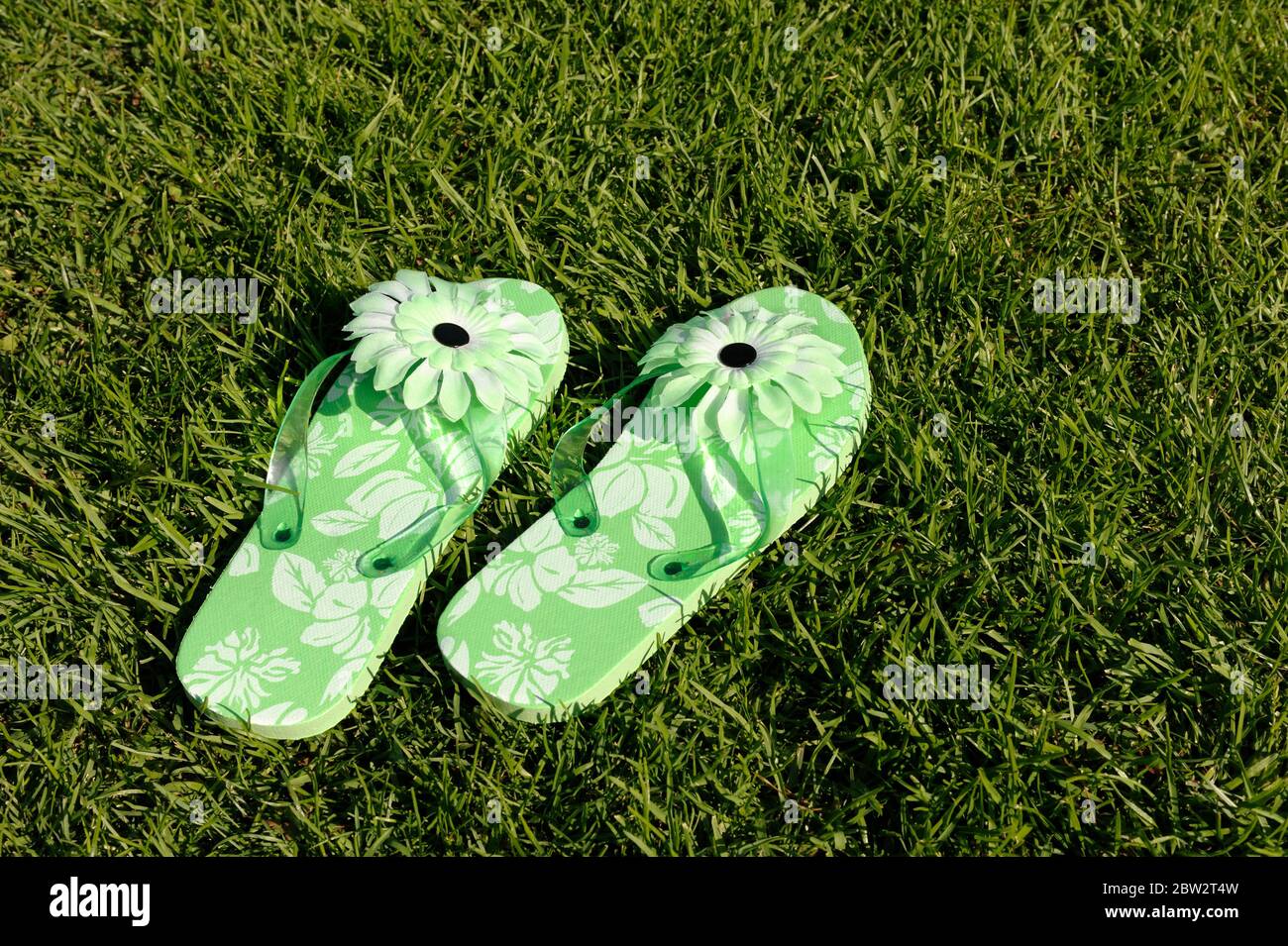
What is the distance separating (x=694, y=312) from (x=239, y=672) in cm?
108

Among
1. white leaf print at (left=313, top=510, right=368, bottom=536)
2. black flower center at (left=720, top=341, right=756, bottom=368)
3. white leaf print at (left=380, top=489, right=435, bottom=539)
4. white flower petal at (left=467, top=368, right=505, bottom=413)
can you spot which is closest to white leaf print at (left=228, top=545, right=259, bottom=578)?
white leaf print at (left=313, top=510, right=368, bottom=536)

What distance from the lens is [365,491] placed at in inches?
80.0

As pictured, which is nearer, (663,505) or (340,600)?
(340,600)

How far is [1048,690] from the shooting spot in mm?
1865

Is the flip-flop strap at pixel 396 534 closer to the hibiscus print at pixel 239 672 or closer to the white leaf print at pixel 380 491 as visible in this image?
the white leaf print at pixel 380 491

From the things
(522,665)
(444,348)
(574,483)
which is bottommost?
(522,665)

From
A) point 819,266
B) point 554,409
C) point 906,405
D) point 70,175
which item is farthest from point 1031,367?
point 70,175

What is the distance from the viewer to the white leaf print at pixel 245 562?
1952 mm

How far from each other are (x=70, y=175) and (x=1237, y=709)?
8.03 ft

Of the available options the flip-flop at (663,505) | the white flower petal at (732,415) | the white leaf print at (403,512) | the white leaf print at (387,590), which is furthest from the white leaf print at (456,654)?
the white flower petal at (732,415)

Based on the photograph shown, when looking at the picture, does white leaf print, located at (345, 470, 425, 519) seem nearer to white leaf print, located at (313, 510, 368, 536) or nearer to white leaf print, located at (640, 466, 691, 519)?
white leaf print, located at (313, 510, 368, 536)

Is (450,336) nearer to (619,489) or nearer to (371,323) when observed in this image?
(371,323)

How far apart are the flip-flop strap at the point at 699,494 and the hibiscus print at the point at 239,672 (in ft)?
1.66

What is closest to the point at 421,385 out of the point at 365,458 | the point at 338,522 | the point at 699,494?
the point at 365,458
